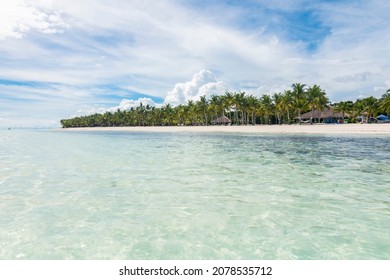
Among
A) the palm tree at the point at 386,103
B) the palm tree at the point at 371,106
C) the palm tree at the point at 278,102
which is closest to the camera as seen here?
the palm tree at the point at 386,103

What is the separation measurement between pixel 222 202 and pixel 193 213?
1.08 metres

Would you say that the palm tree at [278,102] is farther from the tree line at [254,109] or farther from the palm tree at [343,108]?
the palm tree at [343,108]

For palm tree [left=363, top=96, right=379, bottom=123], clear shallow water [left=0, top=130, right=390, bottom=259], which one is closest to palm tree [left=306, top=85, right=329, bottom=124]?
palm tree [left=363, top=96, right=379, bottom=123]

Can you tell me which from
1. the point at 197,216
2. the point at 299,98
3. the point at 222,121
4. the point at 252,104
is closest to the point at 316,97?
the point at 299,98

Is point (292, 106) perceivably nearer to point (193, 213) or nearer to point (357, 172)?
point (357, 172)

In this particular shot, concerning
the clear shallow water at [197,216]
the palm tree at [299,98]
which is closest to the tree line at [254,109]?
the palm tree at [299,98]

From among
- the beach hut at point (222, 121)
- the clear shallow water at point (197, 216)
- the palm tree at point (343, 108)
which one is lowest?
the clear shallow water at point (197, 216)

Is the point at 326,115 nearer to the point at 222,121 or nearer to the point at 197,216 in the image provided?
the point at 222,121

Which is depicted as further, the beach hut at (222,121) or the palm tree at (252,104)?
the beach hut at (222,121)

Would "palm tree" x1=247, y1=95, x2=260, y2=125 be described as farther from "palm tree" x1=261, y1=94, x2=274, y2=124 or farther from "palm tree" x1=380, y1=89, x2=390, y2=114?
"palm tree" x1=380, y1=89, x2=390, y2=114

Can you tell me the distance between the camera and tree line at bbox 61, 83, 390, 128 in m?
66.9

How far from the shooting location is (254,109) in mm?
77812

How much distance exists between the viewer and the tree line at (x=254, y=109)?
66.9 meters
